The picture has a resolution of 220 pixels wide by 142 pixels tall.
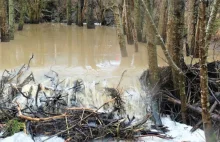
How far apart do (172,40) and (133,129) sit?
7.22 feet

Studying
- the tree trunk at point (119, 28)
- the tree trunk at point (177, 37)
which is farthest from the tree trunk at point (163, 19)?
the tree trunk at point (177, 37)

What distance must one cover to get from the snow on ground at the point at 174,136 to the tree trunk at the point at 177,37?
0.88 ft

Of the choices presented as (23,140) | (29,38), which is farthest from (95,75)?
(29,38)

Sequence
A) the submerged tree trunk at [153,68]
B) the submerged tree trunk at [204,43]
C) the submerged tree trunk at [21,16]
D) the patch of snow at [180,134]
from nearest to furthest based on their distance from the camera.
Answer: the submerged tree trunk at [204,43]
the patch of snow at [180,134]
the submerged tree trunk at [153,68]
the submerged tree trunk at [21,16]

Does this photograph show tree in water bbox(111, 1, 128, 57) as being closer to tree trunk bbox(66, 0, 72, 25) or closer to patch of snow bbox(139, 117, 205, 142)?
patch of snow bbox(139, 117, 205, 142)

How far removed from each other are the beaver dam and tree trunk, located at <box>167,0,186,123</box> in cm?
36

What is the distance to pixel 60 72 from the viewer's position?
9.34 m

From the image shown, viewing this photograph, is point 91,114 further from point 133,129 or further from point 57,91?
point 57,91

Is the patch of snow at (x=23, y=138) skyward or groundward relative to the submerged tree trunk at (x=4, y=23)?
groundward

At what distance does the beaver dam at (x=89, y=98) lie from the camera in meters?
6.95

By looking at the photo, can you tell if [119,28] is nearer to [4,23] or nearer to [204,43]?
[4,23]

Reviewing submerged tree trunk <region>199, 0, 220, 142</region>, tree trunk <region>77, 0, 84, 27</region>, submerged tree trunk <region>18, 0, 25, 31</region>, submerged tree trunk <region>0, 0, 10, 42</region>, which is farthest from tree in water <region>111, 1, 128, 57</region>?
tree trunk <region>77, 0, 84, 27</region>

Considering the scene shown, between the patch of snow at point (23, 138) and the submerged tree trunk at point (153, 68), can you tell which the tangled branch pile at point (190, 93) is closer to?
the submerged tree trunk at point (153, 68)

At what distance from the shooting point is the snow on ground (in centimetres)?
664
